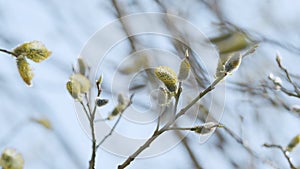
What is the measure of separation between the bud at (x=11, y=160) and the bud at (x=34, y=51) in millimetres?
207

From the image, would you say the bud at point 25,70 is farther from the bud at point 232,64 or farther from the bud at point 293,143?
the bud at point 293,143

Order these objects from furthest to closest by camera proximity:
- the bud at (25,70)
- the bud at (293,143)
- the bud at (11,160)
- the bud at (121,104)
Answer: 1. the bud at (293,143)
2. the bud at (121,104)
3. the bud at (25,70)
4. the bud at (11,160)

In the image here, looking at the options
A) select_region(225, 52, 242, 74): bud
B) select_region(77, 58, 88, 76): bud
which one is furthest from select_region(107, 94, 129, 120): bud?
select_region(225, 52, 242, 74): bud

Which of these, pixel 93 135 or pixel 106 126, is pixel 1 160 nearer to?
pixel 93 135

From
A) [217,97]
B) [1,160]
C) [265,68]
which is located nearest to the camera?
[1,160]

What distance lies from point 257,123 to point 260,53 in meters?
0.27

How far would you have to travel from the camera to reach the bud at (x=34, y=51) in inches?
31.9

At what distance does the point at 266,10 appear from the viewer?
1772 millimetres

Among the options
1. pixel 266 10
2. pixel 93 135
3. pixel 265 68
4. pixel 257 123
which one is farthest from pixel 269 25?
pixel 93 135

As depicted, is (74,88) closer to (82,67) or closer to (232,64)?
(82,67)

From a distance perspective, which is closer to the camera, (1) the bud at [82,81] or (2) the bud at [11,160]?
(2) the bud at [11,160]

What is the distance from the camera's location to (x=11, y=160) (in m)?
0.65

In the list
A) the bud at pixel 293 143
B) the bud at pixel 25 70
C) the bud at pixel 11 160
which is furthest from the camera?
the bud at pixel 293 143

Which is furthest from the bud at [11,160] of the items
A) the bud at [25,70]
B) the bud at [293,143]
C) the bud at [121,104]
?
the bud at [293,143]
